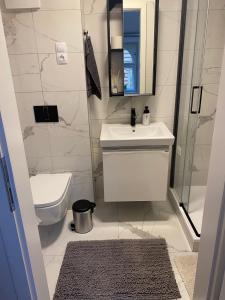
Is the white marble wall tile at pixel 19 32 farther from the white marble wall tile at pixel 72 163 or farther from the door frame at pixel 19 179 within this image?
the door frame at pixel 19 179

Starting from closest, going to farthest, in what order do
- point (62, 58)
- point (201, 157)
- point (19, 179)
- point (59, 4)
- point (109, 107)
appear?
point (19, 179), point (59, 4), point (62, 58), point (109, 107), point (201, 157)

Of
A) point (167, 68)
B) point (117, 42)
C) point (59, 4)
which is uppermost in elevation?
point (59, 4)

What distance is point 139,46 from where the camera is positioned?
6.66 ft

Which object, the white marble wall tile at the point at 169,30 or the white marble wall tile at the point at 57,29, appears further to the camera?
the white marble wall tile at the point at 169,30

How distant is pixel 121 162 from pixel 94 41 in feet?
3.51

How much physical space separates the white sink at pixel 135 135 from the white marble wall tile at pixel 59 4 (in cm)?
101

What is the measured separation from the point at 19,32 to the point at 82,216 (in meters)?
1.59

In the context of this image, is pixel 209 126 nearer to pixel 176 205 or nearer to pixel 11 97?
pixel 176 205

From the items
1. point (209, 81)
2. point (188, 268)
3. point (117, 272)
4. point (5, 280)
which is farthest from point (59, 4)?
point (188, 268)

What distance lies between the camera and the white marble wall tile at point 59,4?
180 cm

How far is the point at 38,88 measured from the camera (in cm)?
202

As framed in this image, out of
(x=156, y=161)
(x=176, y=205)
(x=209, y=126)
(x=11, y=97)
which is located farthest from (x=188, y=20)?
(x=11, y=97)

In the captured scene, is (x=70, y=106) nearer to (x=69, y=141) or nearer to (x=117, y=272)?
(x=69, y=141)

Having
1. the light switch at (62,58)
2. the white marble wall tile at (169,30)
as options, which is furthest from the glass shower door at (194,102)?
the light switch at (62,58)
